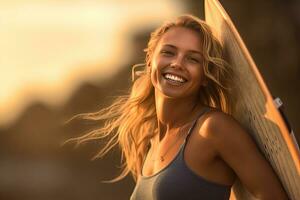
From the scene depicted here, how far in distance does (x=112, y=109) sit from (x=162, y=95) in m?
0.58

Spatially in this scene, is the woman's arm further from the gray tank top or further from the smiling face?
the smiling face

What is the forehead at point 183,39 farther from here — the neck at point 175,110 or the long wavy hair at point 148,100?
the neck at point 175,110

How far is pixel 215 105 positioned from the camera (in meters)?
4.09

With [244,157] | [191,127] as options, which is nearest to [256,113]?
[244,157]

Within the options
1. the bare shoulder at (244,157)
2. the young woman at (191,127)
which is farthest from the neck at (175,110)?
the bare shoulder at (244,157)

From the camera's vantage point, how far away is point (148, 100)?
4.38m

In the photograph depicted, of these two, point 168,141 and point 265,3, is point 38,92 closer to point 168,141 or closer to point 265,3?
point 265,3

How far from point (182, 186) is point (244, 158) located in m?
0.26

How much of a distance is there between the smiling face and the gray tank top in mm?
235

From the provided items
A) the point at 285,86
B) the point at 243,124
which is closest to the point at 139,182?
the point at 243,124

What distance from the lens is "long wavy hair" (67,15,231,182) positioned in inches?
154

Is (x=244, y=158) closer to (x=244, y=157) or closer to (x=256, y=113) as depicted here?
(x=244, y=157)

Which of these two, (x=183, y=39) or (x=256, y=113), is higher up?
(x=183, y=39)

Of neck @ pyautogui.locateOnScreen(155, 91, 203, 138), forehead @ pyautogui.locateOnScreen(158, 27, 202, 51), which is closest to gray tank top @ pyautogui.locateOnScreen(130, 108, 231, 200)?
neck @ pyautogui.locateOnScreen(155, 91, 203, 138)
